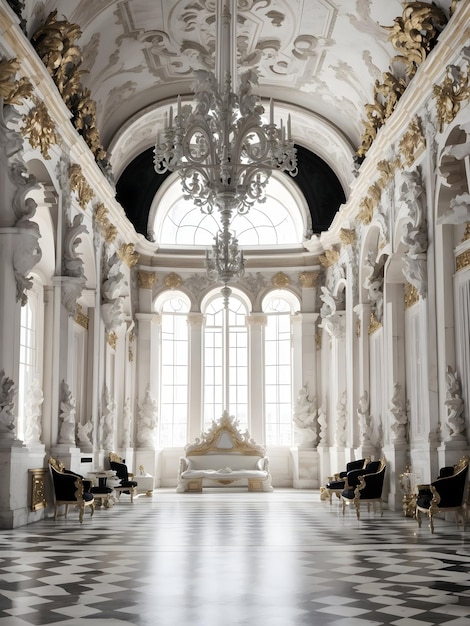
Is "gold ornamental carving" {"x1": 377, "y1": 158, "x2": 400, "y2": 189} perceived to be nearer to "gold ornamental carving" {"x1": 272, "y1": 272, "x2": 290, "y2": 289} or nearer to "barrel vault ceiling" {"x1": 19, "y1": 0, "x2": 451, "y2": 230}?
"barrel vault ceiling" {"x1": 19, "y1": 0, "x2": 451, "y2": 230}

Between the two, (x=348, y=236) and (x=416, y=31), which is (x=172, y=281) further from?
(x=416, y=31)

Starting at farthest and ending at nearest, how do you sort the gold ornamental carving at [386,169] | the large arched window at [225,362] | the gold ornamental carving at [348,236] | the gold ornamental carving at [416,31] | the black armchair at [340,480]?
the large arched window at [225,362], the gold ornamental carving at [348,236], the black armchair at [340,480], the gold ornamental carving at [386,169], the gold ornamental carving at [416,31]

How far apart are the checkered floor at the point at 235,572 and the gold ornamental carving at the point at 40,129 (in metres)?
5.45

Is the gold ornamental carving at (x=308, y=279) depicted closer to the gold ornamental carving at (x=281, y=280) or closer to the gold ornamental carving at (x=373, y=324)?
the gold ornamental carving at (x=281, y=280)

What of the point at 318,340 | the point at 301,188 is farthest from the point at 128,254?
the point at 318,340

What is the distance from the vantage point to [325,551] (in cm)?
824

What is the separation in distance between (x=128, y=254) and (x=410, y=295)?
314 inches

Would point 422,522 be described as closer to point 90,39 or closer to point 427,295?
point 427,295

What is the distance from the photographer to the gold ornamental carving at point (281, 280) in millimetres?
21984

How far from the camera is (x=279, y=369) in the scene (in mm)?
22312

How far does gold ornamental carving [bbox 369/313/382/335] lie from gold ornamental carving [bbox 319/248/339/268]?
3.42 m

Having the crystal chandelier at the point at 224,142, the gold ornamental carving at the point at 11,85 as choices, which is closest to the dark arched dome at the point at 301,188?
the gold ornamental carving at the point at 11,85

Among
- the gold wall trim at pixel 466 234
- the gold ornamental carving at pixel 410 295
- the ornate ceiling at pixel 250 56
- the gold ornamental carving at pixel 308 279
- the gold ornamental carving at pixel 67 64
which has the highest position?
the ornate ceiling at pixel 250 56

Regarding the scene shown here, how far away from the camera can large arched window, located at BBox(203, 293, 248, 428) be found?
22094 millimetres
